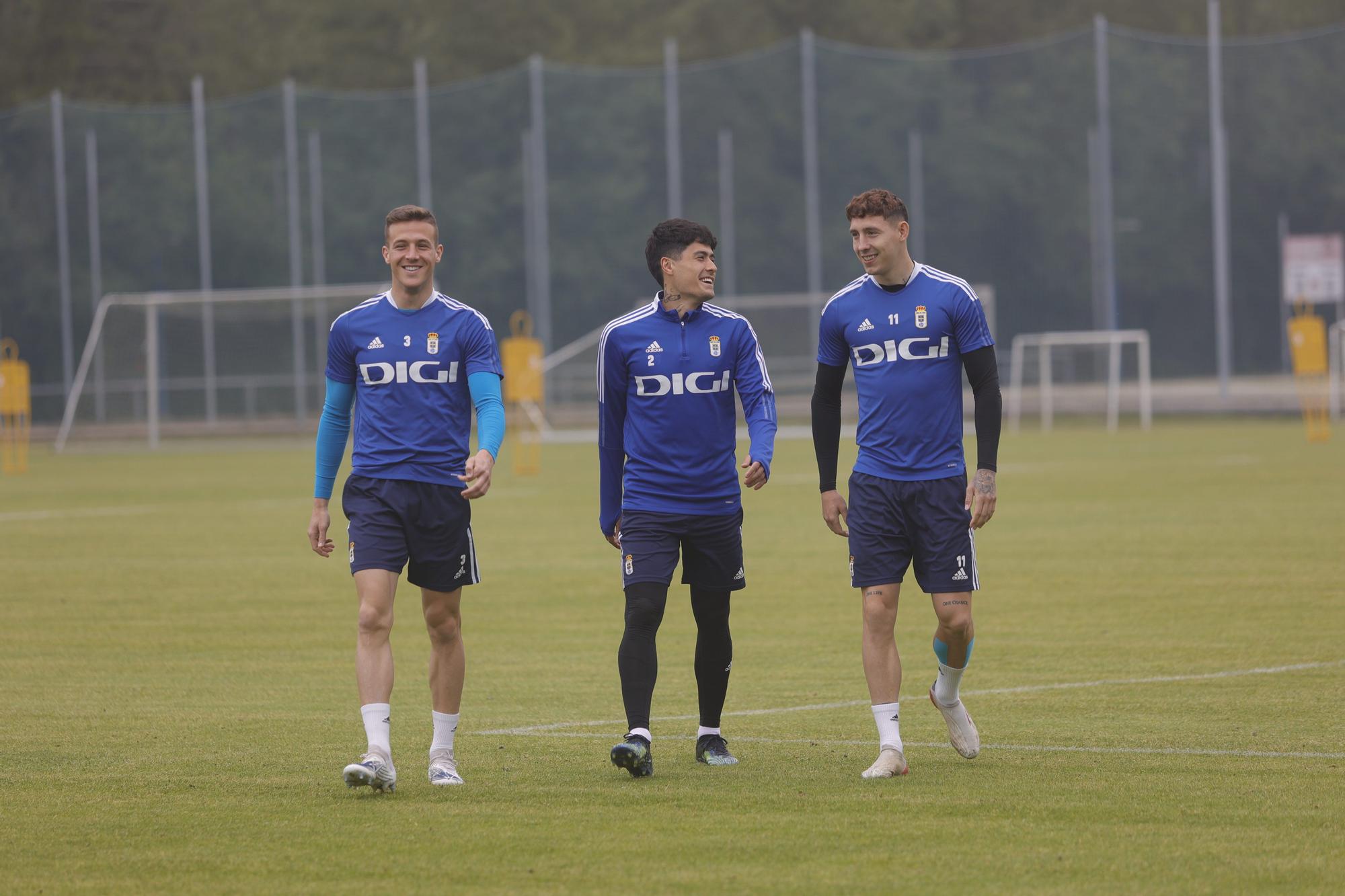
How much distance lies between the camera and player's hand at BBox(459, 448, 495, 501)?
674 centimetres

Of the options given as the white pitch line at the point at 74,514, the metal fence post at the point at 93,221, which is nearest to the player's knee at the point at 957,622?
the white pitch line at the point at 74,514

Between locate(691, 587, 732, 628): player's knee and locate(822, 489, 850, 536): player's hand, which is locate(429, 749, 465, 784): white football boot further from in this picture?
locate(822, 489, 850, 536): player's hand

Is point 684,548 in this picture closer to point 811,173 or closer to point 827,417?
point 827,417

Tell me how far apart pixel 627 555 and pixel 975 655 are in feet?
11.7

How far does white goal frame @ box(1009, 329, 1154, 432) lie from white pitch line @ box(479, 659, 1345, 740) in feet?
103

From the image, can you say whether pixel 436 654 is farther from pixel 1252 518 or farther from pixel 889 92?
pixel 889 92

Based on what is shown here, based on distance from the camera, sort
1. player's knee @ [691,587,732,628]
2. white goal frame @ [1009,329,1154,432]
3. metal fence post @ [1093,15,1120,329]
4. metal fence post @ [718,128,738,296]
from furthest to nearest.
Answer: metal fence post @ [718,128,738,296], metal fence post @ [1093,15,1120,329], white goal frame @ [1009,329,1154,432], player's knee @ [691,587,732,628]

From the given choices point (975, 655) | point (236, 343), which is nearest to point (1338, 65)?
point (236, 343)

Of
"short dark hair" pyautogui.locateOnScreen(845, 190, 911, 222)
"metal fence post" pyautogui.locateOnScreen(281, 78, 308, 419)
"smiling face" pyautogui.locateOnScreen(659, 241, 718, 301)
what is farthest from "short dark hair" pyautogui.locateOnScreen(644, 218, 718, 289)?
"metal fence post" pyautogui.locateOnScreen(281, 78, 308, 419)

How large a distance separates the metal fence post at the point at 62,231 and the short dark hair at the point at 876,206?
4054 cm

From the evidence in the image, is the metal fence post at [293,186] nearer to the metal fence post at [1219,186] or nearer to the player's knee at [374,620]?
the metal fence post at [1219,186]

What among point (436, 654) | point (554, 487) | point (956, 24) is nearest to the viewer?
point (436, 654)

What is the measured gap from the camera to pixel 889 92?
150 feet

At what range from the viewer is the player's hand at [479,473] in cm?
674
